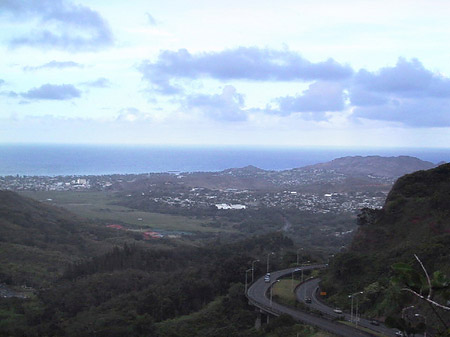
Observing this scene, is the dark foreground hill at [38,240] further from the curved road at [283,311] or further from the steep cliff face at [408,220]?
the steep cliff face at [408,220]

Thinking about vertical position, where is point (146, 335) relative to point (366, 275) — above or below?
below

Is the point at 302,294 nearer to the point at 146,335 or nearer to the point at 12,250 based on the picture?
the point at 146,335

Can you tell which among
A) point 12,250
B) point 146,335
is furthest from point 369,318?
point 12,250

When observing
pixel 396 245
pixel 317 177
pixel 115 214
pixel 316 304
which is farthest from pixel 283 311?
pixel 317 177

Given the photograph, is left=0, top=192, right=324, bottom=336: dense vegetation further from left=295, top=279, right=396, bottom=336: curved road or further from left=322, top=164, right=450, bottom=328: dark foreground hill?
left=322, top=164, right=450, bottom=328: dark foreground hill

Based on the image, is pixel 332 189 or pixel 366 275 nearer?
pixel 366 275

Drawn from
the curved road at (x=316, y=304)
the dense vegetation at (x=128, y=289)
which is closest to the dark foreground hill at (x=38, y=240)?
the dense vegetation at (x=128, y=289)
